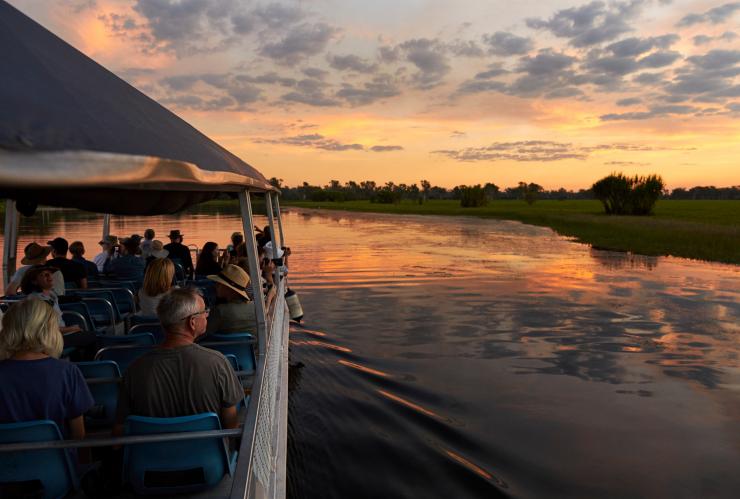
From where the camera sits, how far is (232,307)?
20.4ft

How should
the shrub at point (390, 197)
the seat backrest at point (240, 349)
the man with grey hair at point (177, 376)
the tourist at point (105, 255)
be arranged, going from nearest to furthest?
the man with grey hair at point (177, 376)
the seat backrest at point (240, 349)
the tourist at point (105, 255)
the shrub at point (390, 197)

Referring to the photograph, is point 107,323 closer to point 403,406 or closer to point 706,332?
point 403,406

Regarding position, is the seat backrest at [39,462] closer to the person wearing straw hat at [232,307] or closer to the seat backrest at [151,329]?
the seat backrest at [151,329]

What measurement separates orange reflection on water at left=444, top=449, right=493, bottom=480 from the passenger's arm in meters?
3.16

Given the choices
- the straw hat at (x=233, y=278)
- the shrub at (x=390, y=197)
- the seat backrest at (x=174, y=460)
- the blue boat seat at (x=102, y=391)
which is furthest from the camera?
the shrub at (x=390, y=197)

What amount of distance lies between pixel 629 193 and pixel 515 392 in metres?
81.2

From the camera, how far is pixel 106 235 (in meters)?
14.0

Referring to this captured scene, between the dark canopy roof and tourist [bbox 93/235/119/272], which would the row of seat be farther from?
tourist [bbox 93/235/119/272]

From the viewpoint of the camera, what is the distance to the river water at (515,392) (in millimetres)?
5746

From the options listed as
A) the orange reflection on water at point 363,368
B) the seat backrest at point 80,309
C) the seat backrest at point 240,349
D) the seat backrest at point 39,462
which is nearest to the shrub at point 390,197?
the orange reflection on water at point 363,368

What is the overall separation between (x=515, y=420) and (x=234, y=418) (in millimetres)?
4708

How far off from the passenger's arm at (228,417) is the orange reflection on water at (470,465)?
10.4ft

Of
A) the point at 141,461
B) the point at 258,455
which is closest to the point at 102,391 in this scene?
the point at 141,461

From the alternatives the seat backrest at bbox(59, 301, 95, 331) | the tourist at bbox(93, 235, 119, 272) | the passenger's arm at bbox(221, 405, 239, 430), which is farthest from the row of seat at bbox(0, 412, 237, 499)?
the tourist at bbox(93, 235, 119, 272)
